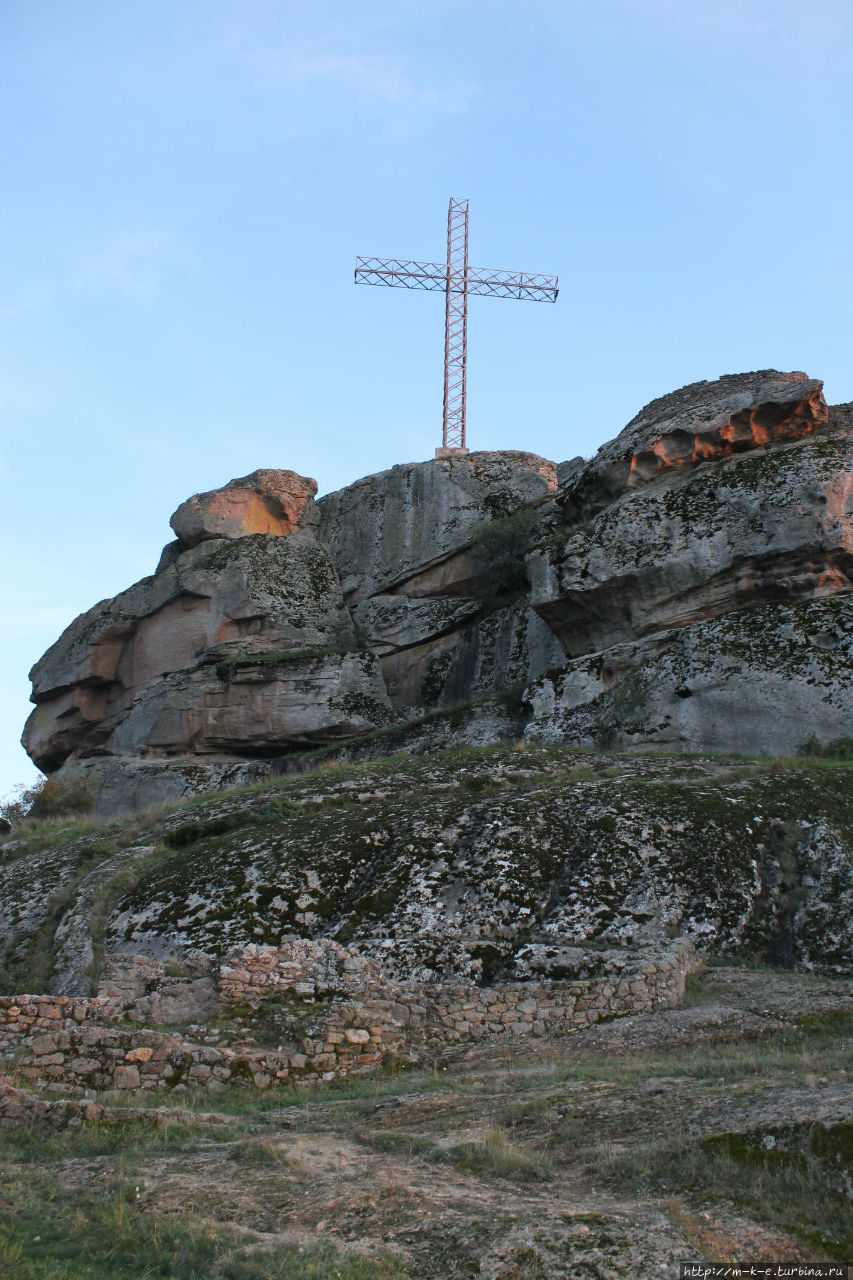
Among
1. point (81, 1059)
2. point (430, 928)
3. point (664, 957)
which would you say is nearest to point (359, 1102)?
point (81, 1059)

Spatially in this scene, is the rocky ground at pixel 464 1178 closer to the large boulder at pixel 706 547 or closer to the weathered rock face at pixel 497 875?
the weathered rock face at pixel 497 875

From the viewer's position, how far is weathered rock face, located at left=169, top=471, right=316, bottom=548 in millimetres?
46000

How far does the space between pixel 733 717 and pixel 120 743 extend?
23559 mm

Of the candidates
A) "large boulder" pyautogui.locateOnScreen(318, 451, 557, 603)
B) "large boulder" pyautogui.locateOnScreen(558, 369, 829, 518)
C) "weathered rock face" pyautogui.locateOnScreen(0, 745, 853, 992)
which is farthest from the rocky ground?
"large boulder" pyautogui.locateOnScreen(318, 451, 557, 603)

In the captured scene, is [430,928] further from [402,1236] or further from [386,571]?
[386,571]

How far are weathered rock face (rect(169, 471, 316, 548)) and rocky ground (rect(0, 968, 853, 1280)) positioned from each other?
3643cm

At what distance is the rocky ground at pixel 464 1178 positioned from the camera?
654cm

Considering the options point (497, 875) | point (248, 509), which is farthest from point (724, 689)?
point (248, 509)

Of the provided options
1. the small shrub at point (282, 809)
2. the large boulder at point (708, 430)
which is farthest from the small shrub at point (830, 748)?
the small shrub at point (282, 809)

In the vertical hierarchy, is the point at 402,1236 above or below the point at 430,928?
below

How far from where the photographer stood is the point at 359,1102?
10.8 m

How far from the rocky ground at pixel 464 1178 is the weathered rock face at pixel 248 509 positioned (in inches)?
1434

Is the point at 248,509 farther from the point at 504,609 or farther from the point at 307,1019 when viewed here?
the point at 307,1019

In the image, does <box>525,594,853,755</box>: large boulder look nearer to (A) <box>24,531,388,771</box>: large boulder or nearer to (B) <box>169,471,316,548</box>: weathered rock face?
(A) <box>24,531,388,771</box>: large boulder
